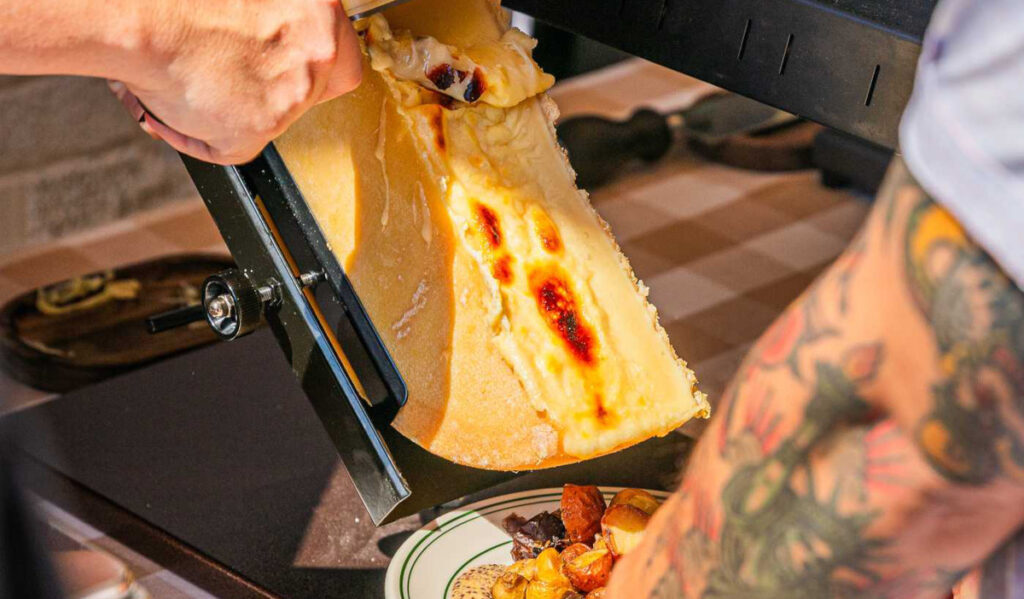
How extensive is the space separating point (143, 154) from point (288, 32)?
1.93 metres

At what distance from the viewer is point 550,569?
1010 mm

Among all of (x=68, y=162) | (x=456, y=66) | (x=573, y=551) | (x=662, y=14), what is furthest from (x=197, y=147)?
(x=68, y=162)

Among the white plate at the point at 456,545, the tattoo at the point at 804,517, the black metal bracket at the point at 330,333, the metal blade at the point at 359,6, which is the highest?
the metal blade at the point at 359,6

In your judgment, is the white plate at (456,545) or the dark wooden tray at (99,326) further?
the dark wooden tray at (99,326)

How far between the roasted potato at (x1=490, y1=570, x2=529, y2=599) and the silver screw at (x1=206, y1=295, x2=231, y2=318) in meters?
0.36

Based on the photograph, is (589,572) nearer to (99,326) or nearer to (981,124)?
(981,124)

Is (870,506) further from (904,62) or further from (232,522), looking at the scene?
(232,522)

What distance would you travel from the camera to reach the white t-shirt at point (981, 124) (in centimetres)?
43

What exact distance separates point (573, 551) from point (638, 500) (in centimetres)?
9

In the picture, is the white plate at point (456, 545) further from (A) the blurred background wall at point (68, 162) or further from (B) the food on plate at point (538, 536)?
(A) the blurred background wall at point (68, 162)

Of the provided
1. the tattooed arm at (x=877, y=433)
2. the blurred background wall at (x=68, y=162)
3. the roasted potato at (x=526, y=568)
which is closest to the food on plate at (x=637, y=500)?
the roasted potato at (x=526, y=568)

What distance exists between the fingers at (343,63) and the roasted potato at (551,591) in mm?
472

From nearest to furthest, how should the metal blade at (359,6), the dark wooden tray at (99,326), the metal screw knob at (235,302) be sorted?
the metal blade at (359,6) < the metal screw knob at (235,302) < the dark wooden tray at (99,326)

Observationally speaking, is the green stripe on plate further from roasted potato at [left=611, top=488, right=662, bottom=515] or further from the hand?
the hand
